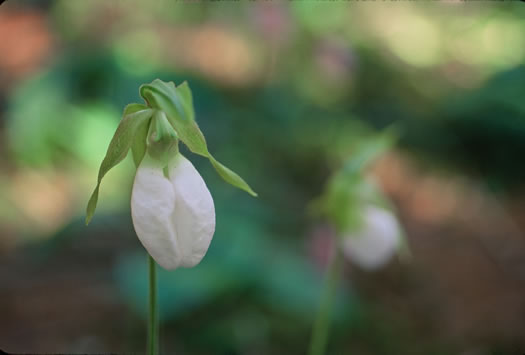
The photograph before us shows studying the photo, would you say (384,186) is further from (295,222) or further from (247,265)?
(247,265)

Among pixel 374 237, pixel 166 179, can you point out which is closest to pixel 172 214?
pixel 166 179

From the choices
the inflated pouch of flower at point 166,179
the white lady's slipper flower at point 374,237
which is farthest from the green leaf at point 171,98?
the white lady's slipper flower at point 374,237

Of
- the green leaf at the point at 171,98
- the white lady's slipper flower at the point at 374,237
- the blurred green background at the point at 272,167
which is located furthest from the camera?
the blurred green background at the point at 272,167

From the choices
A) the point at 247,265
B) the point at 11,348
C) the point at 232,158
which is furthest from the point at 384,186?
the point at 11,348

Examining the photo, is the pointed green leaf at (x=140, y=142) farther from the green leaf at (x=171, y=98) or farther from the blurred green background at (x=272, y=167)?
the blurred green background at (x=272, y=167)

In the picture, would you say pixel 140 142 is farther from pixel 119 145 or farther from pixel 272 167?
pixel 272 167

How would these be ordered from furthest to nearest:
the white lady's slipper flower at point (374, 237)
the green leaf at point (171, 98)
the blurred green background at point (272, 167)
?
the blurred green background at point (272, 167)
the white lady's slipper flower at point (374, 237)
the green leaf at point (171, 98)

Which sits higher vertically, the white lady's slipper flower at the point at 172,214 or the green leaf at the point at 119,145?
the green leaf at the point at 119,145

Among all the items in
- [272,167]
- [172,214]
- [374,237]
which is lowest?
[172,214]
